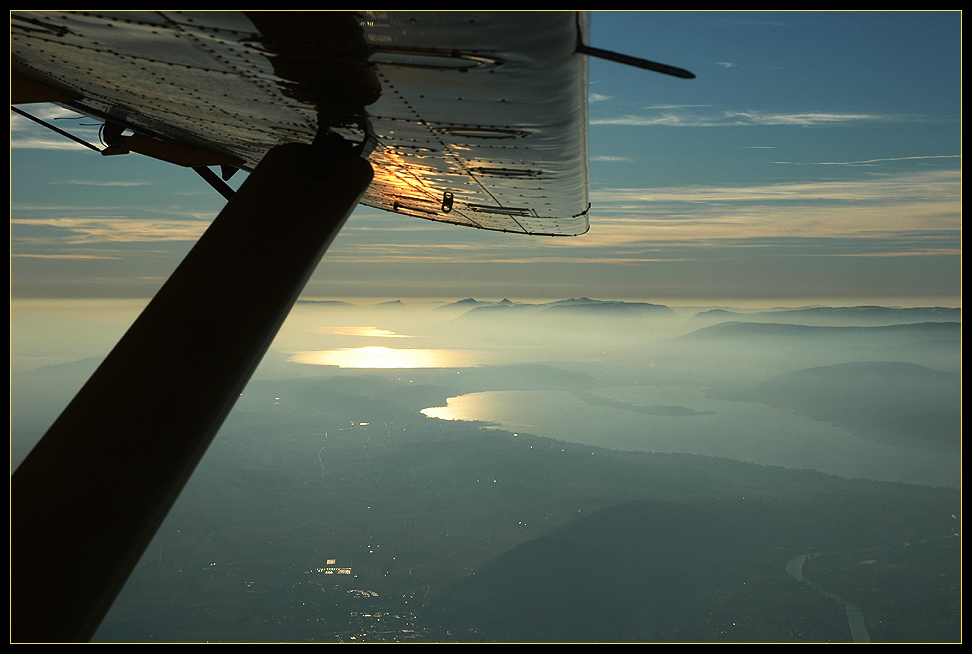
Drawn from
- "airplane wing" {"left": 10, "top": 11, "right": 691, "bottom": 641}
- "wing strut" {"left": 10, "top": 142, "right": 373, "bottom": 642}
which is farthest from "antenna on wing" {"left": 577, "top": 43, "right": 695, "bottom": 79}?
"wing strut" {"left": 10, "top": 142, "right": 373, "bottom": 642}

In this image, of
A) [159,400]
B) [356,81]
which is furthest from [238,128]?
[159,400]

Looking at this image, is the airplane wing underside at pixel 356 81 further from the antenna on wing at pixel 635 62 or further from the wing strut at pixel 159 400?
the wing strut at pixel 159 400

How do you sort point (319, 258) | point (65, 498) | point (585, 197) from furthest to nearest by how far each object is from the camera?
point (585, 197)
point (319, 258)
point (65, 498)

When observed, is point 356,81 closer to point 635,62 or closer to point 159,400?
point 635,62

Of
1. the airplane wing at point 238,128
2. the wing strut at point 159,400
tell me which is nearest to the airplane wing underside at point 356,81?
the airplane wing at point 238,128

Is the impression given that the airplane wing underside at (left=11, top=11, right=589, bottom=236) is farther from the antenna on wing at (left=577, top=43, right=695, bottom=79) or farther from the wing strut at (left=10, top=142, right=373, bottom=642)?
the wing strut at (left=10, top=142, right=373, bottom=642)

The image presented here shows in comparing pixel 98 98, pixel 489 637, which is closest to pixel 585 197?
pixel 98 98

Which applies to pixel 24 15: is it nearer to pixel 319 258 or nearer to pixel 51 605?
pixel 319 258
